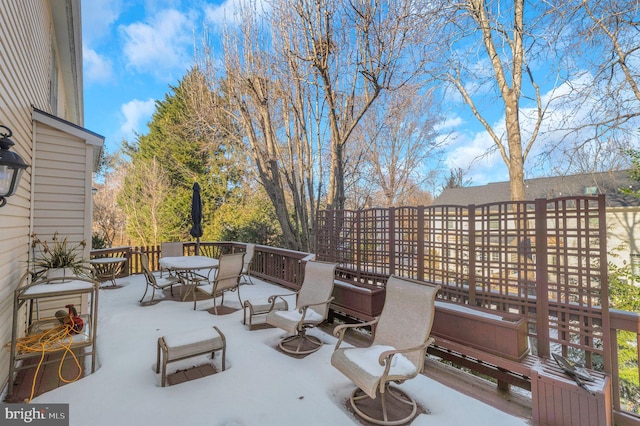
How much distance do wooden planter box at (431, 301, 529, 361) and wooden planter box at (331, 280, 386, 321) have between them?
0.93 metres

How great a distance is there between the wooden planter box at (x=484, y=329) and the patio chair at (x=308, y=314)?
144cm

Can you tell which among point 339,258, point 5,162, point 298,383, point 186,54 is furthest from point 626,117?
point 186,54

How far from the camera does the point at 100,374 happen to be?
2945 millimetres

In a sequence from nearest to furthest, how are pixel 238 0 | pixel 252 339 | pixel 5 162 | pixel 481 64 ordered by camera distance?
pixel 5 162
pixel 252 339
pixel 238 0
pixel 481 64

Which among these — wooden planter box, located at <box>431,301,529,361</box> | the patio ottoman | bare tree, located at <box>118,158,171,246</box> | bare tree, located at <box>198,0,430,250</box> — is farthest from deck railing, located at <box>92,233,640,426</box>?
bare tree, located at <box>118,158,171,246</box>

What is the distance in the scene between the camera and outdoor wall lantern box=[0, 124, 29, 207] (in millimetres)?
2338

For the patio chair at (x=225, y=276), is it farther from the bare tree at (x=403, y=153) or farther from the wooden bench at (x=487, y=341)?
the bare tree at (x=403, y=153)

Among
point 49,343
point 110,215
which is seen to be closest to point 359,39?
point 49,343

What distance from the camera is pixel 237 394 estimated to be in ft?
8.70

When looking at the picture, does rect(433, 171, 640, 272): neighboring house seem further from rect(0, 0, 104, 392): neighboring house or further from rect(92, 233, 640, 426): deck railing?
rect(0, 0, 104, 392): neighboring house

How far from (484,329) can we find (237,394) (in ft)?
8.30

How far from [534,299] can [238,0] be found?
9850mm

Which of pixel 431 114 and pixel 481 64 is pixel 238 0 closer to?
pixel 481 64

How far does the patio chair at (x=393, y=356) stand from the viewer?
2359 mm
